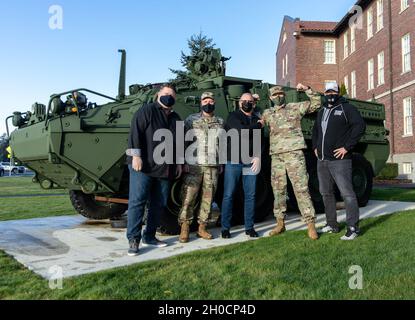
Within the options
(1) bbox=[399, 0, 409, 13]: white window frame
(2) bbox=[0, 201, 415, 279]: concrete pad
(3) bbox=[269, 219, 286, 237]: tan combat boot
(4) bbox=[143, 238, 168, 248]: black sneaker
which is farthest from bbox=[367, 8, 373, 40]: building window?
(4) bbox=[143, 238, 168, 248]: black sneaker

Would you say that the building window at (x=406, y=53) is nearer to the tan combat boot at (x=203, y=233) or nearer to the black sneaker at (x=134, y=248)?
the tan combat boot at (x=203, y=233)

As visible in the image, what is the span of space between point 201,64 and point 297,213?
307 centimetres

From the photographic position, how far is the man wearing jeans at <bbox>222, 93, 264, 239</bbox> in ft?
18.2

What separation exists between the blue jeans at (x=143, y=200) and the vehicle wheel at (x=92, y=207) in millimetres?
2740

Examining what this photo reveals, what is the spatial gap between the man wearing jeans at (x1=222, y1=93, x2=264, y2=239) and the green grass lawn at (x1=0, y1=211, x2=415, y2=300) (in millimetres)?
698

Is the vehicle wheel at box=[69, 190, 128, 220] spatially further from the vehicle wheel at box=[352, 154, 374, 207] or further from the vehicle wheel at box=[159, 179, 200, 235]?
the vehicle wheel at box=[352, 154, 374, 207]

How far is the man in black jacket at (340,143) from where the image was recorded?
5.26 meters

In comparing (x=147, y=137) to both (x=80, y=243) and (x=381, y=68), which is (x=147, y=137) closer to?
(x=80, y=243)

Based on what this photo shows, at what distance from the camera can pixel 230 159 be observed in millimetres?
5594

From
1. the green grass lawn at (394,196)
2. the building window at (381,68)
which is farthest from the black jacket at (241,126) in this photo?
the building window at (381,68)

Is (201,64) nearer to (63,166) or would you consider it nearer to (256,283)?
(63,166)

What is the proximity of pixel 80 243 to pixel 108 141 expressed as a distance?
4.17ft
